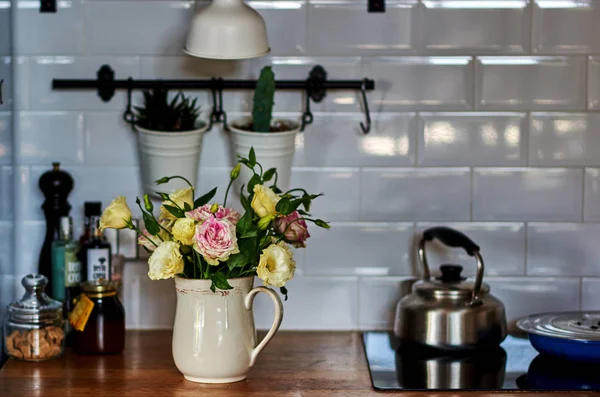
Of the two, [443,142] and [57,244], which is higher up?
[443,142]

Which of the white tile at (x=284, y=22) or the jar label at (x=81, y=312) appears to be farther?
the white tile at (x=284, y=22)

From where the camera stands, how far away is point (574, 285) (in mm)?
1985

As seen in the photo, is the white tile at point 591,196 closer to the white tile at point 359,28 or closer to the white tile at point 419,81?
the white tile at point 419,81

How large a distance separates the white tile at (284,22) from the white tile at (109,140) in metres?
0.35

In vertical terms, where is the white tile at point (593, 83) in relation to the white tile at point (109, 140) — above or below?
above

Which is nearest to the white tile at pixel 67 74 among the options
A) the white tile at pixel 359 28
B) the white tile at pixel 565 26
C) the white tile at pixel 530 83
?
the white tile at pixel 359 28

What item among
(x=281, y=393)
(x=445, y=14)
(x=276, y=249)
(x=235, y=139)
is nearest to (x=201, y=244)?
(x=276, y=249)

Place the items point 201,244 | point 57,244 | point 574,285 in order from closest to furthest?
point 201,244
point 57,244
point 574,285

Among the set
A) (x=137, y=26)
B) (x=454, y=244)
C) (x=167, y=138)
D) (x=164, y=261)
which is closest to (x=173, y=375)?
(x=164, y=261)

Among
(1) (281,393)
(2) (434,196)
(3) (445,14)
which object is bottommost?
(1) (281,393)

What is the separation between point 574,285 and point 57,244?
1054 millimetres

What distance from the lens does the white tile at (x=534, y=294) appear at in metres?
1.99

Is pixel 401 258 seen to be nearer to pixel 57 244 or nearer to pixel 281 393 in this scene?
pixel 281 393

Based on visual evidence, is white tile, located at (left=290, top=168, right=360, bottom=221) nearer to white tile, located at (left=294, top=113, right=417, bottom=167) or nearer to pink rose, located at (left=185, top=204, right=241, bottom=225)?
white tile, located at (left=294, top=113, right=417, bottom=167)
